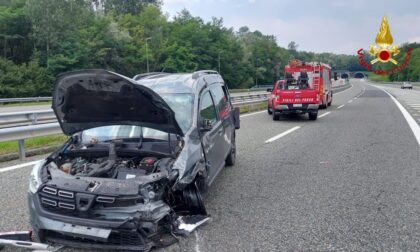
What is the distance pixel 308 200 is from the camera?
18.2 ft

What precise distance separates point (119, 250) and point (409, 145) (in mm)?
8525

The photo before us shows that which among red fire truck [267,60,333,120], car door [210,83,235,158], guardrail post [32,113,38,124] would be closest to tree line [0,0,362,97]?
guardrail post [32,113,38,124]

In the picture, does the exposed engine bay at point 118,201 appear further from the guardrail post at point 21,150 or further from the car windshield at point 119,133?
the guardrail post at point 21,150

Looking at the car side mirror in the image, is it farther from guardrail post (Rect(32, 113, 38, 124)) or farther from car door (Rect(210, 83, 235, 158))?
guardrail post (Rect(32, 113, 38, 124))

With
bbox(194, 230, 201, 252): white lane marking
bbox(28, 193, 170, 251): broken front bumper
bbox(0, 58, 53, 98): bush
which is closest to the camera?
bbox(28, 193, 170, 251): broken front bumper

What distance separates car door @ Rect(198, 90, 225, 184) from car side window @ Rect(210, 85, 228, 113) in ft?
1.07

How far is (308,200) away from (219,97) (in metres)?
2.62

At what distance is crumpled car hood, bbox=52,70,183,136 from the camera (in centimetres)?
421

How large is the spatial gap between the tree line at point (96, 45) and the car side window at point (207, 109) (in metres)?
37.0

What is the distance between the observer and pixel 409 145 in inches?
394

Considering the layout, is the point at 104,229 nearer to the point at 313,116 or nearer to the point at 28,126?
the point at 28,126

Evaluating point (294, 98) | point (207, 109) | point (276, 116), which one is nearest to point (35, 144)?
point (207, 109)

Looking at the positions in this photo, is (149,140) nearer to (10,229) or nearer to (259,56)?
(10,229)

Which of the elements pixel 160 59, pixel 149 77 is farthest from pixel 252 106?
pixel 160 59
